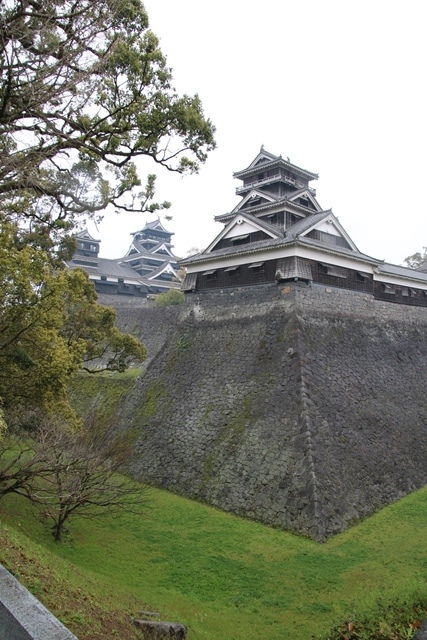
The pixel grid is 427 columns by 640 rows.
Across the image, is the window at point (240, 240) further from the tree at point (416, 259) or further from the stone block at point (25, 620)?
the tree at point (416, 259)

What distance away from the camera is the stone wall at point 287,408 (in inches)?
446

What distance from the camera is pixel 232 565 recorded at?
923 centimetres

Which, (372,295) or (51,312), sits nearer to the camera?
(51,312)

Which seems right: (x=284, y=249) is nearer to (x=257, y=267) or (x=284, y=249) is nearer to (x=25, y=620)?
(x=257, y=267)

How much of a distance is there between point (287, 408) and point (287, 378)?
3.26 ft

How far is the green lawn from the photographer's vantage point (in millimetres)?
7340

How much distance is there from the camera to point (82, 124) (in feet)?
23.0

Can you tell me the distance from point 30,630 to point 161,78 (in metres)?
6.89

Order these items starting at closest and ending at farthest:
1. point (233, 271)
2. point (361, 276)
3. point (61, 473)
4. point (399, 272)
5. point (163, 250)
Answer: point (61, 473)
point (233, 271)
point (361, 276)
point (399, 272)
point (163, 250)

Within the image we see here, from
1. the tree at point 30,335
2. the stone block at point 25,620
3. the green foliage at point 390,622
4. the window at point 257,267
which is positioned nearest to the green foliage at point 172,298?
the window at point 257,267

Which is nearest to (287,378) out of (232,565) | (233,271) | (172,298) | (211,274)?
(233,271)

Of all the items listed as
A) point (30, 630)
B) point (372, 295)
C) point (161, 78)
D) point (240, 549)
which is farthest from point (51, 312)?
point (372, 295)

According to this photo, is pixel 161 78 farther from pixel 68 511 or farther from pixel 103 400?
pixel 103 400

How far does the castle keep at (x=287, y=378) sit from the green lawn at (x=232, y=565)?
2.28ft
